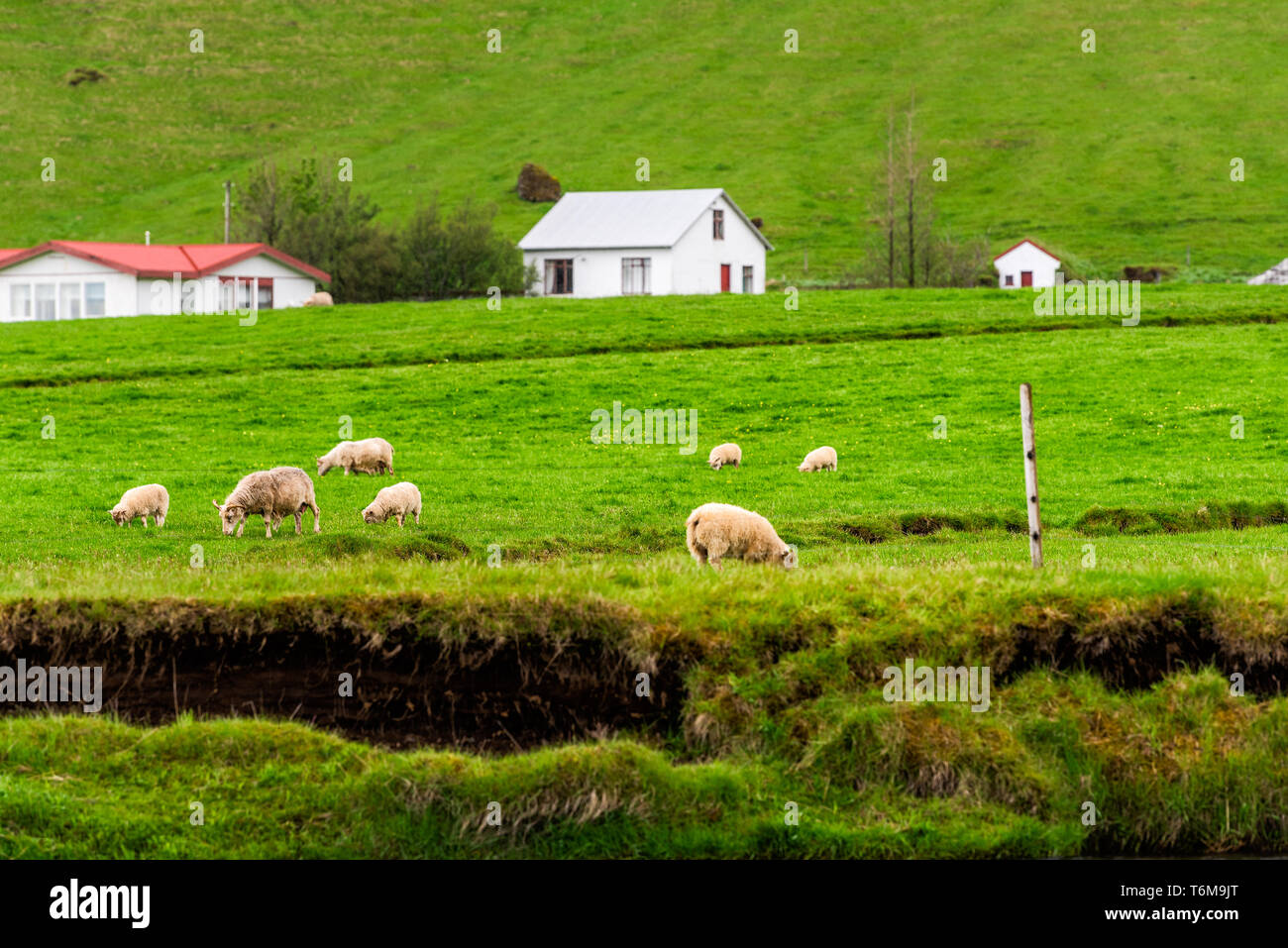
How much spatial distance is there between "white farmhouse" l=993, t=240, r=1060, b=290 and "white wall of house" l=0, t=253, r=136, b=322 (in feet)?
229

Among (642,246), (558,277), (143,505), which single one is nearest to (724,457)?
(143,505)

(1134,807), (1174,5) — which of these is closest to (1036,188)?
(1174,5)

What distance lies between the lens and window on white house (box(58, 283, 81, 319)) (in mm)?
95312

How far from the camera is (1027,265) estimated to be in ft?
410

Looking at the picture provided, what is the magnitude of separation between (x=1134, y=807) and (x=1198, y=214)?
14284 centimetres

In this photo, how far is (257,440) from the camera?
4131 cm

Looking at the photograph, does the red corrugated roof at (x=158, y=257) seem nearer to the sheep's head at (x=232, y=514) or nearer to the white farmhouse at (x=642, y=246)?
the white farmhouse at (x=642, y=246)

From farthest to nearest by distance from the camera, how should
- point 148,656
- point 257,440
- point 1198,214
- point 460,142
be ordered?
point 460,142 → point 1198,214 → point 257,440 → point 148,656

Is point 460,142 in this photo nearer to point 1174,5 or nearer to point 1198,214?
point 1198,214

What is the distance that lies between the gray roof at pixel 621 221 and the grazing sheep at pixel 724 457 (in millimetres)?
66328

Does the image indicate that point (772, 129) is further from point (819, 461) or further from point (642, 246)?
point (819, 461)

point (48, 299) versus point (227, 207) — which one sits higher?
point (227, 207)

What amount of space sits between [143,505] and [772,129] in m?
154

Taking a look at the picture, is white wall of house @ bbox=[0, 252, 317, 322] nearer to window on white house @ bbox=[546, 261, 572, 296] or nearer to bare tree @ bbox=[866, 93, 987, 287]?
window on white house @ bbox=[546, 261, 572, 296]
